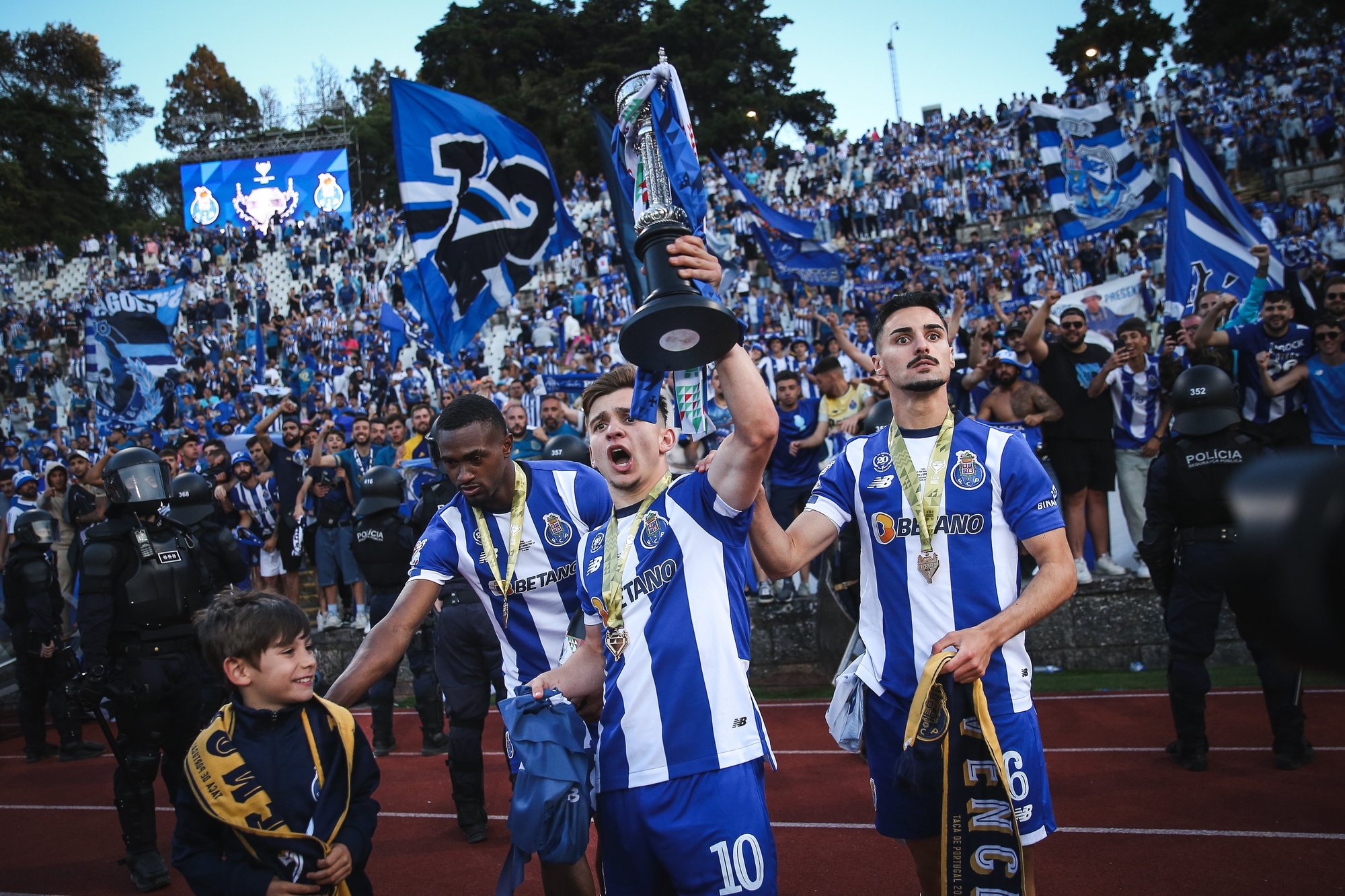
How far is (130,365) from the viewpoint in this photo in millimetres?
15609

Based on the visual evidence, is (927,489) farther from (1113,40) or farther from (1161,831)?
(1113,40)

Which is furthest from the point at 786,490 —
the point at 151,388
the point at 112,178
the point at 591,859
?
the point at 112,178

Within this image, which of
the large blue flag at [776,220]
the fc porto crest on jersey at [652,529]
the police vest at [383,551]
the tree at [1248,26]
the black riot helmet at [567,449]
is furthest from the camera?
the tree at [1248,26]

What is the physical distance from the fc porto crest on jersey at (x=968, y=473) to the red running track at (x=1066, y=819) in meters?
2.39

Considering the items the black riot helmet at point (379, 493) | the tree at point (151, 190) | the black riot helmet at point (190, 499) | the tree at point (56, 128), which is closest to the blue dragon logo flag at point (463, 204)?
the black riot helmet at point (379, 493)

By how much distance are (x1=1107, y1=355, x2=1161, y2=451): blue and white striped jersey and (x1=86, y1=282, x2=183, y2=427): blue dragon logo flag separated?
1408cm

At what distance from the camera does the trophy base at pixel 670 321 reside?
90.8 inches

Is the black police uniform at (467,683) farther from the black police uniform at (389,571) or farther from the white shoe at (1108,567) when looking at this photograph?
the white shoe at (1108,567)

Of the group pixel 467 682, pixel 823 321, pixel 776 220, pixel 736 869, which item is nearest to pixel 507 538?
Answer: pixel 736 869

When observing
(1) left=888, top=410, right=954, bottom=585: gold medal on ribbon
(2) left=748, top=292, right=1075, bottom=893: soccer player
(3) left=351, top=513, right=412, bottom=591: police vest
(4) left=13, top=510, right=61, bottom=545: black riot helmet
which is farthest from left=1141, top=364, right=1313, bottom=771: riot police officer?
(4) left=13, top=510, right=61, bottom=545: black riot helmet

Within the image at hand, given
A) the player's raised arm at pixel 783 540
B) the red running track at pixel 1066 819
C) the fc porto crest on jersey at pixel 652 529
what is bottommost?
the red running track at pixel 1066 819

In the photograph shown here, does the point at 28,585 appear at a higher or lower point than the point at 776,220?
lower

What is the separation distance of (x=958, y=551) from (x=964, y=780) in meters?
0.76

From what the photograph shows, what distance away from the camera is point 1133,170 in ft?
34.6
